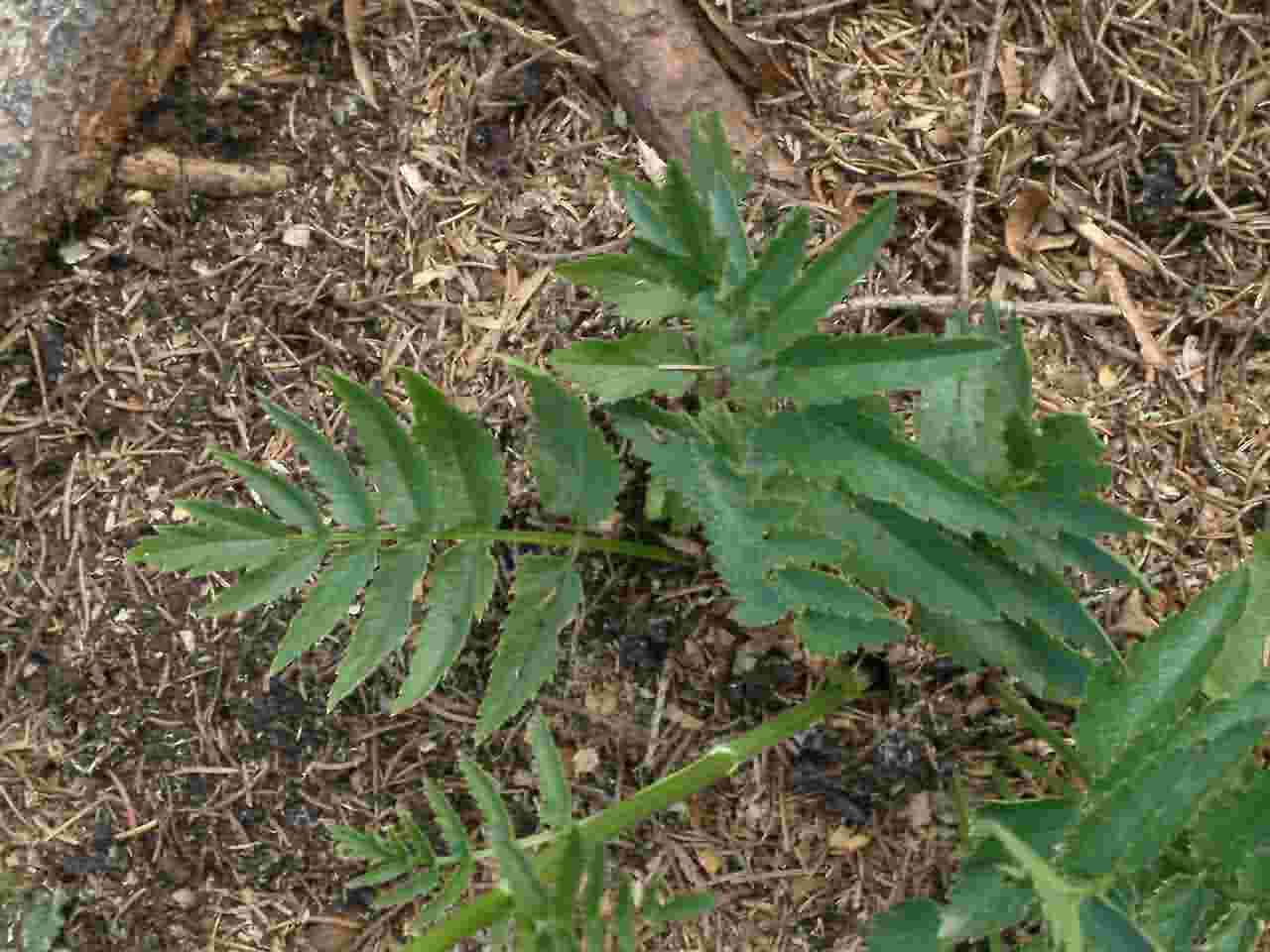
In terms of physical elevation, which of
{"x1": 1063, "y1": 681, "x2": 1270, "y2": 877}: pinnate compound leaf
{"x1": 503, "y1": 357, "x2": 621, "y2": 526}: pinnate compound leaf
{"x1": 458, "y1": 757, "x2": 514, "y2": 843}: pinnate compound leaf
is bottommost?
{"x1": 1063, "y1": 681, "x2": 1270, "y2": 877}: pinnate compound leaf

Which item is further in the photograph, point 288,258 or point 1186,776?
point 288,258

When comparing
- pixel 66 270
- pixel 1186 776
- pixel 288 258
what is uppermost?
pixel 66 270

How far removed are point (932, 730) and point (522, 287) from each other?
89 cm

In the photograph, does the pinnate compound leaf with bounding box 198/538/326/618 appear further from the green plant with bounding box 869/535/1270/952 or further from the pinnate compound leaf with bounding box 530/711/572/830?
the green plant with bounding box 869/535/1270/952

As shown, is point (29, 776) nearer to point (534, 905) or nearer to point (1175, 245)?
point (534, 905)

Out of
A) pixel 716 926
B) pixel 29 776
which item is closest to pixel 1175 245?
pixel 716 926

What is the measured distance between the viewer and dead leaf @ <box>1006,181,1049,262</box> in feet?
5.68

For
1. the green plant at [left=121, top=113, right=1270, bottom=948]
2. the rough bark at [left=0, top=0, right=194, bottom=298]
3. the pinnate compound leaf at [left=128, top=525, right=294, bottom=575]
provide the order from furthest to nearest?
the rough bark at [left=0, top=0, right=194, bottom=298] < the pinnate compound leaf at [left=128, top=525, right=294, bottom=575] < the green plant at [left=121, top=113, right=1270, bottom=948]

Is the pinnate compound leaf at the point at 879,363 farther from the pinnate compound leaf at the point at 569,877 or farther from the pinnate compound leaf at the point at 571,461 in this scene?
the pinnate compound leaf at the point at 569,877

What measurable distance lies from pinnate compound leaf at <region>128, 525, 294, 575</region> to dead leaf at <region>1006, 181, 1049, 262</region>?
1135mm

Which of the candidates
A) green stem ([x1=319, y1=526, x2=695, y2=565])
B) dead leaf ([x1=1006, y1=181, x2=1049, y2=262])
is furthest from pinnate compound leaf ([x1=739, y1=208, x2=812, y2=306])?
dead leaf ([x1=1006, y1=181, x2=1049, y2=262])

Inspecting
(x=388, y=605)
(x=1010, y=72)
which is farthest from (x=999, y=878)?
(x=1010, y=72)

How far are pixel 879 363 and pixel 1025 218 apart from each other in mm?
762

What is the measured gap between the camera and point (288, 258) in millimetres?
1840
